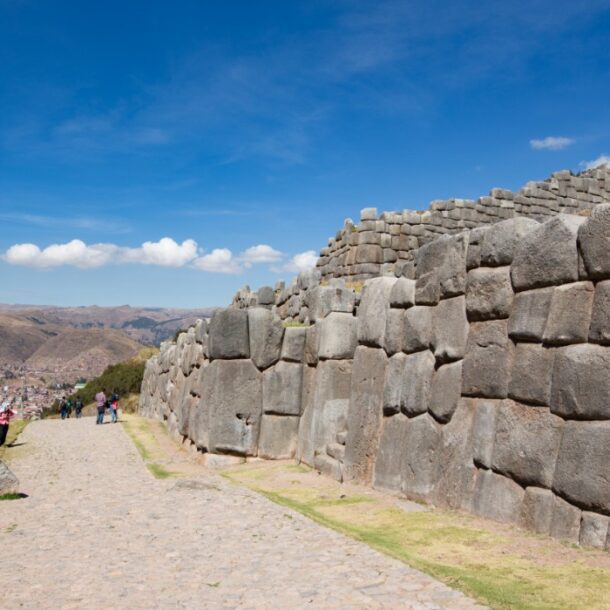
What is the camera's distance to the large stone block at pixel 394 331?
9812 millimetres

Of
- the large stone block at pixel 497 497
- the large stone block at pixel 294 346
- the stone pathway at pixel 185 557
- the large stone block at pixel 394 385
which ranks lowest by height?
the stone pathway at pixel 185 557

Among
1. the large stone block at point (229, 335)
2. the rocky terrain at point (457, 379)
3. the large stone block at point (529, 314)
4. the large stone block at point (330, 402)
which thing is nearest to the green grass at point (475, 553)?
the rocky terrain at point (457, 379)

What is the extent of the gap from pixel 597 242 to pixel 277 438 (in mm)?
7840

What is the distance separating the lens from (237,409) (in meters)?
12.9

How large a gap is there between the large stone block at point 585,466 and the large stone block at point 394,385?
A: 10.2ft

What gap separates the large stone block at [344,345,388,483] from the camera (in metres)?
10.2

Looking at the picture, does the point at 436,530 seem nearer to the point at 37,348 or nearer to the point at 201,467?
the point at 201,467

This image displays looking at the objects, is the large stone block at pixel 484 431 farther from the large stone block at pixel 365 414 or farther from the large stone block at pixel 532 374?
the large stone block at pixel 365 414

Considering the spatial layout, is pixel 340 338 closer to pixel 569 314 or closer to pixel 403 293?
pixel 403 293

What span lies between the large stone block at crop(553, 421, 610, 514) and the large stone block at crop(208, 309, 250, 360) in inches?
285

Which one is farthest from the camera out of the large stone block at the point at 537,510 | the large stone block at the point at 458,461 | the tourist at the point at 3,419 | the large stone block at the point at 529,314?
the tourist at the point at 3,419

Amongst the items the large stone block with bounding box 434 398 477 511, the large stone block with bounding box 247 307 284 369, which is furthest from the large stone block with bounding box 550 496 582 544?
the large stone block with bounding box 247 307 284 369

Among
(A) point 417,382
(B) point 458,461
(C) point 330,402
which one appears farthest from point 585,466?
(C) point 330,402

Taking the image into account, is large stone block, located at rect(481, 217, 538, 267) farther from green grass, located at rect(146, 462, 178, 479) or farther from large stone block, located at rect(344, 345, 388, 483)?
green grass, located at rect(146, 462, 178, 479)
